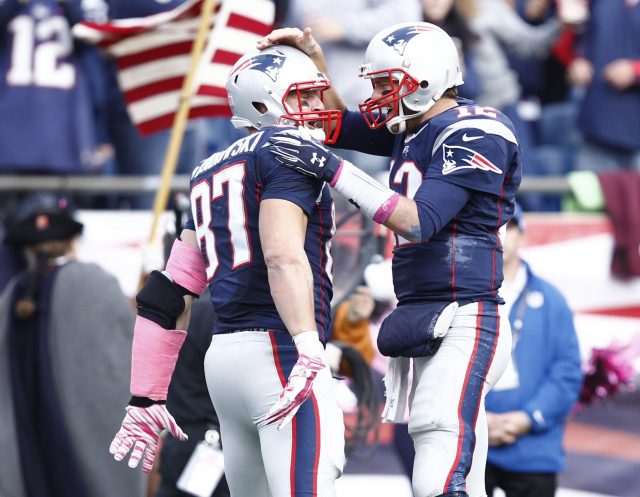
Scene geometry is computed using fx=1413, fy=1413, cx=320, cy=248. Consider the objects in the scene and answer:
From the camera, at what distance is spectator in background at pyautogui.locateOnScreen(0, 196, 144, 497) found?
6508 millimetres

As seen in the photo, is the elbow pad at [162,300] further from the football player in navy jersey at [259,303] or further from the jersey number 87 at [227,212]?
the jersey number 87 at [227,212]

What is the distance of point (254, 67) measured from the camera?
186 inches

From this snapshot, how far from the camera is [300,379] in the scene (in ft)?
13.9

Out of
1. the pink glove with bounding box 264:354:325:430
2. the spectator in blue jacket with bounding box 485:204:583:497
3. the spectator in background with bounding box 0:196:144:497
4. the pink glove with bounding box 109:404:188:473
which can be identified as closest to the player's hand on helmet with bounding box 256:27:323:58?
the pink glove with bounding box 264:354:325:430

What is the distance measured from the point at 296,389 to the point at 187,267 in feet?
2.79

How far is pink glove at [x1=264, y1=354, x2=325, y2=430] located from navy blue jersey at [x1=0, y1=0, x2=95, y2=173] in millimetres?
4486

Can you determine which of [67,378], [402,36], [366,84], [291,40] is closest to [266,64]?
[291,40]

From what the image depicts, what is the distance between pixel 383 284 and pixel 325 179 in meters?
3.95

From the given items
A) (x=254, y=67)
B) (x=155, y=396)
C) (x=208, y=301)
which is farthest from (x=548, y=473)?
(x=254, y=67)

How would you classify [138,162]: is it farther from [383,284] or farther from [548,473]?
[548,473]

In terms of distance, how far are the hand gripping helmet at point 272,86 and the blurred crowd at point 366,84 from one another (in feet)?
12.4

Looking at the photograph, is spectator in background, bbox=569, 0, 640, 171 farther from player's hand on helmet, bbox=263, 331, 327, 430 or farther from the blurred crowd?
player's hand on helmet, bbox=263, 331, 327, 430

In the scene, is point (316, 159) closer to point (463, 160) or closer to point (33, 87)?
point (463, 160)

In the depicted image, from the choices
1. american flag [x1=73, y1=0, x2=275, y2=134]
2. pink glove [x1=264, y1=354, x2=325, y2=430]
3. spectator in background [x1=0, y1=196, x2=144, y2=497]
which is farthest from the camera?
american flag [x1=73, y1=0, x2=275, y2=134]
